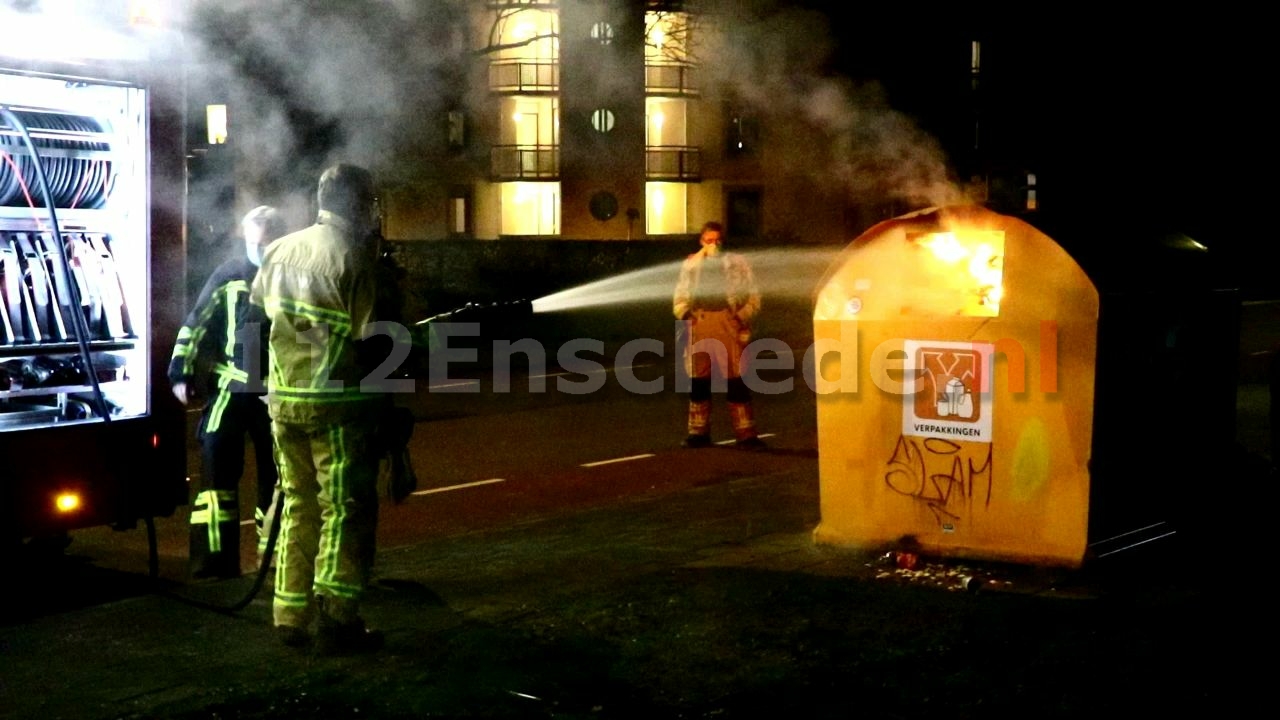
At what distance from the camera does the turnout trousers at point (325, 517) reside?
556 centimetres

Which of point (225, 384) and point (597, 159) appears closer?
point (225, 384)

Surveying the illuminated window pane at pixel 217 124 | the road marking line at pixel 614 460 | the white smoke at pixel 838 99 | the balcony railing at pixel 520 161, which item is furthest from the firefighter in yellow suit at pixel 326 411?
the balcony railing at pixel 520 161

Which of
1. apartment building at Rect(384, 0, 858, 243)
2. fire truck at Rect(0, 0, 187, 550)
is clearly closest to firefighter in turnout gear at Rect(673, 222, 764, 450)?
fire truck at Rect(0, 0, 187, 550)

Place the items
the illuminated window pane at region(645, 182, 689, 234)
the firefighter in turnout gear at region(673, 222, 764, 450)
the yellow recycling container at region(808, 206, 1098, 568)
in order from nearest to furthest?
the yellow recycling container at region(808, 206, 1098, 568) → the firefighter in turnout gear at region(673, 222, 764, 450) → the illuminated window pane at region(645, 182, 689, 234)

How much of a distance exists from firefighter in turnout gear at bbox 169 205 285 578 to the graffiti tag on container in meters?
Result: 2.94

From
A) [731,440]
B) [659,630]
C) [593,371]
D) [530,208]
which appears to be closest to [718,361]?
[731,440]

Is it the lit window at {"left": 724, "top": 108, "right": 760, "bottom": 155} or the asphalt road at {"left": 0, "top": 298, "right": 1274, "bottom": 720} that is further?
the lit window at {"left": 724, "top": 108, "right": 760, "bottom": 155}

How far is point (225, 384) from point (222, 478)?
1.39 ft

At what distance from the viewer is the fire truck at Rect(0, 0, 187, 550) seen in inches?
244

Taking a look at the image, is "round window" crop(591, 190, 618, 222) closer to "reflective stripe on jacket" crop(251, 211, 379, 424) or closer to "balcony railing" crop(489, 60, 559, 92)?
"balcony railing" crop(489, 60, 559, 92)

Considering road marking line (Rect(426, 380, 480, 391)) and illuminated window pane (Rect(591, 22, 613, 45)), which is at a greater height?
illuminated window pane (Rect(591, 22, 613, 45))

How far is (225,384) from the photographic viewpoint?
269 inches

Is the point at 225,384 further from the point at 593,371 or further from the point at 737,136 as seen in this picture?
the point at 737,136

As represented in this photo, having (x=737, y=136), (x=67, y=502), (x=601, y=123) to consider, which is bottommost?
(x=67, y=502)
